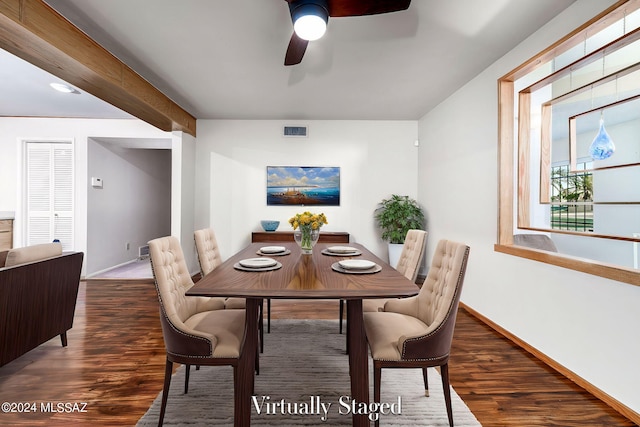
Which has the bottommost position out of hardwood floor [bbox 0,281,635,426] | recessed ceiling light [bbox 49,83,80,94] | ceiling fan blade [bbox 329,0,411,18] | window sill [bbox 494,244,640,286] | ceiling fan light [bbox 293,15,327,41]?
hardwood floor [bbox 0,281,635,426]

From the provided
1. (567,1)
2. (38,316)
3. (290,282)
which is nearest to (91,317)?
(38,316)

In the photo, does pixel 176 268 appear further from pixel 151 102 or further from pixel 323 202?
pixel 323 202

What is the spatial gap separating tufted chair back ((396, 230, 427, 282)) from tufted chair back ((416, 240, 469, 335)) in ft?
0.98

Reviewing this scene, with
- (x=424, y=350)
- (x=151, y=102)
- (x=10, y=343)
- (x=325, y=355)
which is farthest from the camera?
(x=151, y=102)

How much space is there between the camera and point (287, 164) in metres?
5.11

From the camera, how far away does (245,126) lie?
5.10 metres

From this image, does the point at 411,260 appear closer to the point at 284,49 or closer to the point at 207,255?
the point at 207,255

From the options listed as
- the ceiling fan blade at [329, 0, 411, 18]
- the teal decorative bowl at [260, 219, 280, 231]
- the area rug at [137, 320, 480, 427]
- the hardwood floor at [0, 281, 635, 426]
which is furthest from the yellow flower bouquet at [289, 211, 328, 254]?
the teal decorative bowl at [260, 219, 280, 231]

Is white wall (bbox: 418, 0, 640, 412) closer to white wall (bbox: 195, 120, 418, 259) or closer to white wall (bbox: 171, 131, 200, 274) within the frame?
white wall (bbox: 195, 120, 418, 259)

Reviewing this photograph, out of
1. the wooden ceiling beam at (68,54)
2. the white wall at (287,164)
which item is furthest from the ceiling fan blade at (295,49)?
the white wall at (287,164)

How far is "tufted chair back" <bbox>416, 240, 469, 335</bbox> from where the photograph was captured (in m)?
1.49

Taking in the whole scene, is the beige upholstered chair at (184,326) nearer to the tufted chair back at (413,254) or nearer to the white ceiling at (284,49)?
the tufted chair back at (413,254)

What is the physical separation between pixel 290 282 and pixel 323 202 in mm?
3606

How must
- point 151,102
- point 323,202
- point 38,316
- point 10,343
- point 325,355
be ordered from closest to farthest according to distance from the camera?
point 10,343, point 38,316, point 325,355, point 151,102, point 323,202
